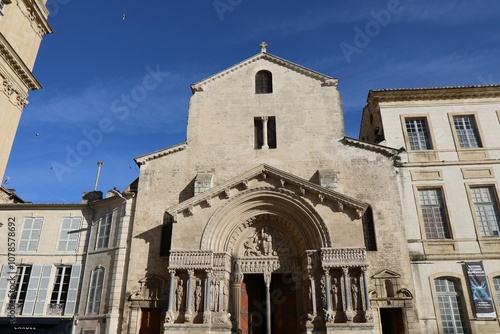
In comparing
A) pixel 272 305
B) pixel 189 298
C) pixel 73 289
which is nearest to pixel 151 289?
pixel 189 298

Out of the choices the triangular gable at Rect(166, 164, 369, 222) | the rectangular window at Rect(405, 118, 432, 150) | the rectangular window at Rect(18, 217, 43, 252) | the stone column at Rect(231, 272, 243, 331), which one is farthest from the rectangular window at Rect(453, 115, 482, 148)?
the rectangular window at Rect(18, 217, 43, 252)

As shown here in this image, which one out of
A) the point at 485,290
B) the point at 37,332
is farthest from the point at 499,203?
the point at 37,332

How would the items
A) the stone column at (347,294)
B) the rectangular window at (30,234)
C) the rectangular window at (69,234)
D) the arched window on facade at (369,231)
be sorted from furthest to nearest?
the rectangular window at (30,234) → the rectangular window at (69,234) → the arched window on facade at (369,231) → the stone column at (347,294)

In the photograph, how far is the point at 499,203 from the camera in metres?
15.3

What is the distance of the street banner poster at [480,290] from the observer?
13641mm

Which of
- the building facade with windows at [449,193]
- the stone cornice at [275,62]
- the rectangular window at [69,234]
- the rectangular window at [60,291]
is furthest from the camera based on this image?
the stone cornice at [275,62]

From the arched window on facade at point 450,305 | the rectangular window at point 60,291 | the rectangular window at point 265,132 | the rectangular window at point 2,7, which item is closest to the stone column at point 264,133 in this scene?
the rectangular window at point 265,132

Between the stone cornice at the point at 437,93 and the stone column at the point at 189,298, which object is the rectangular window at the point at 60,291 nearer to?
the stone column at the point at 189,298

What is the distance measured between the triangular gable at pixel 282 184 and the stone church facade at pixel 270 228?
0.04m

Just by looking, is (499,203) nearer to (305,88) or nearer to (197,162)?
(305,88)

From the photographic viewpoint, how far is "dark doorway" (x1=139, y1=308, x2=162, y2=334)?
14.3 m

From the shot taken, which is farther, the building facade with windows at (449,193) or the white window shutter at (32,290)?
the white window shutter at (32,290)

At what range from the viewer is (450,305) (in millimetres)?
13977

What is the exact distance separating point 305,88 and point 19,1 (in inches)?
523
